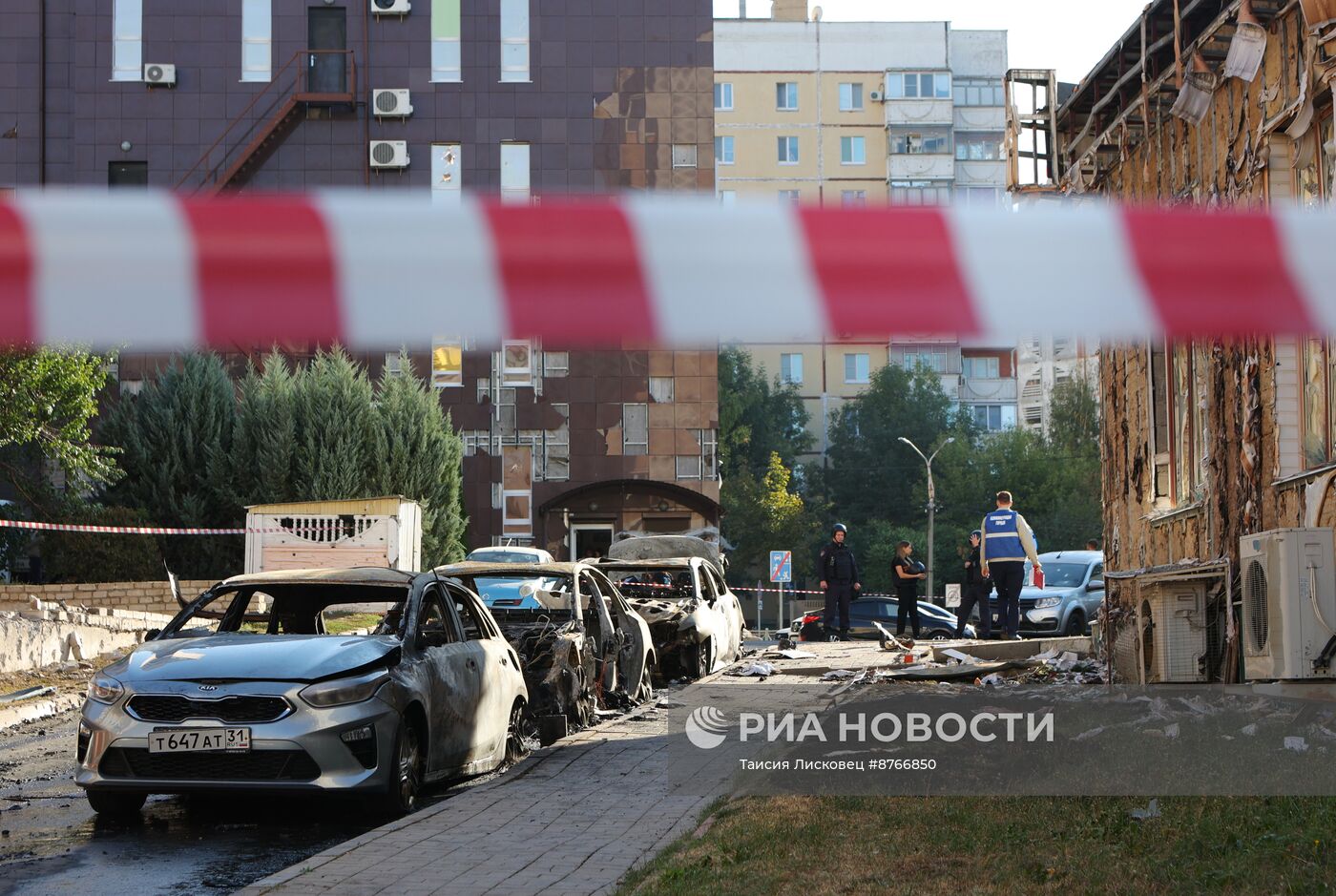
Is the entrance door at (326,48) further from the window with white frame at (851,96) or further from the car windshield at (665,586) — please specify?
the window with white frame at (851,96)

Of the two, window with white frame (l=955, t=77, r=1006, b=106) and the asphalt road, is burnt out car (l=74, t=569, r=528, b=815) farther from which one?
window with white frame (l=955, t=77, r=1006, b=106)

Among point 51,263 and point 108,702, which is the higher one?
point 51,263

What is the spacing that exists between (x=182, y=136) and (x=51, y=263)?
5333 cm

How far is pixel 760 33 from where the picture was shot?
90375 millimetres

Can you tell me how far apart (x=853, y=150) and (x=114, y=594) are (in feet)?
220

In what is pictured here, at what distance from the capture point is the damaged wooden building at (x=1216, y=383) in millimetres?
11383

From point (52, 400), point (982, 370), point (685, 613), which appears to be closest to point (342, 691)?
point (685, 613)

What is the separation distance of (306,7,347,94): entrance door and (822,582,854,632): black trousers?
34043 mm

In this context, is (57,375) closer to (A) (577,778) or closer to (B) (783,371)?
(A) (577,778)

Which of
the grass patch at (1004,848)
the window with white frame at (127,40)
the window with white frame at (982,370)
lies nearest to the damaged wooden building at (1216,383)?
the grass patch at (1004,848)

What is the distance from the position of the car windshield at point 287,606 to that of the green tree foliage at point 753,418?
249ft

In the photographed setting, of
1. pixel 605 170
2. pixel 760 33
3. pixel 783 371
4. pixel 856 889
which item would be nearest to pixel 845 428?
pixel 783 371

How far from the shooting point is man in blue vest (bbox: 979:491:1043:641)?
20.3 metres

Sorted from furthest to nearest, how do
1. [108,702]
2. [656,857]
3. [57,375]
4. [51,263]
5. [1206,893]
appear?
1. [57,375]
2. [108,702]
3. [656,857]
4. [1206,893]
5. [51,263]
